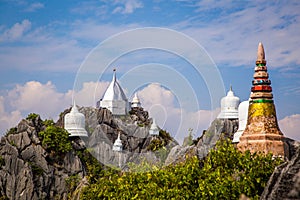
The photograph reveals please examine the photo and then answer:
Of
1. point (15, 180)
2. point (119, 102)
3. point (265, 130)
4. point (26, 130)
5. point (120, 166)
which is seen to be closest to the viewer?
point (265, 130)

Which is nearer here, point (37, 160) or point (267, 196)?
point (267, 196)

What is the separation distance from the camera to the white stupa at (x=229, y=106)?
157 feet

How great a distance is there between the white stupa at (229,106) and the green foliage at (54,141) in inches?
585

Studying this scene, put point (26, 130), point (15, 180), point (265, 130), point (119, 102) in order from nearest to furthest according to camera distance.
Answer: point (265, 130), point (15, 180), point (26, 130), point (119, 102)

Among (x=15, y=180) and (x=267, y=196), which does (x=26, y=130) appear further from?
(x=267, y=196)

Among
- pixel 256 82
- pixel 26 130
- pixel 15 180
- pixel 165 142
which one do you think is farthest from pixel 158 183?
pixel 165 142

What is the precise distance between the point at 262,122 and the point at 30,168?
24170 mm

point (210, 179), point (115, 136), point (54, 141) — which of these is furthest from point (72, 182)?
point (210, 179)

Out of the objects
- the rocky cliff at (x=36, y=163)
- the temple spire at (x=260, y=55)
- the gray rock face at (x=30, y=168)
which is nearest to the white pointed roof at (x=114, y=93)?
the rocky cliff at (x=36, y=163)

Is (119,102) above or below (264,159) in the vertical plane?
above

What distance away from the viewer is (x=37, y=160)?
38250 mm

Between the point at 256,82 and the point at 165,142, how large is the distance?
120 ft

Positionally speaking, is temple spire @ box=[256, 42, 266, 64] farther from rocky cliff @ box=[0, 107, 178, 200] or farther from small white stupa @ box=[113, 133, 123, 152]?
small white stupa @ box=[113, 133, 123, 152]

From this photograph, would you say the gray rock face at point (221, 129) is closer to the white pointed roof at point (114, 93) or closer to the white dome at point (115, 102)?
the white dome at point (115, 102)
